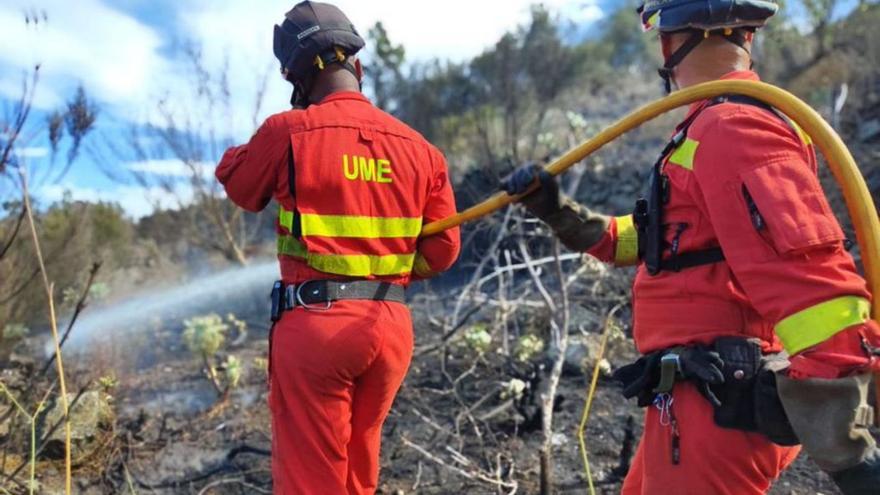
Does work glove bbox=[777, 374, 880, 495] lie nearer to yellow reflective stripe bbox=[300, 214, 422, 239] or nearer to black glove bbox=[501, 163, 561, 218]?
black glove bbox=[501, 163, 561, 218]

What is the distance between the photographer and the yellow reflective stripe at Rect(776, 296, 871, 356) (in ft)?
4.63

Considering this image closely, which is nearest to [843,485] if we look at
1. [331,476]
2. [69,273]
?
[331,476]

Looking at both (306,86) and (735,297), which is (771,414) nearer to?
(735,297)

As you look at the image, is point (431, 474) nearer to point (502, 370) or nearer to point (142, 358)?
point (502, 370)

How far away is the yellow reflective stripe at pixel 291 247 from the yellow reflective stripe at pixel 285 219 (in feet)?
0.16

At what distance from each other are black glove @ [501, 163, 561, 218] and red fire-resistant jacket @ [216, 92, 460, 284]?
673 millimetres

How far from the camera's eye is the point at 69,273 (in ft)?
38.2

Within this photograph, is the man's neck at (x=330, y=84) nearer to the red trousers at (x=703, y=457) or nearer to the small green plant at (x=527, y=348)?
the red trousers at (x=703, y=457)

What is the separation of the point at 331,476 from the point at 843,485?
158 cm

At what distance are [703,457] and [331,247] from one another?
1384mm

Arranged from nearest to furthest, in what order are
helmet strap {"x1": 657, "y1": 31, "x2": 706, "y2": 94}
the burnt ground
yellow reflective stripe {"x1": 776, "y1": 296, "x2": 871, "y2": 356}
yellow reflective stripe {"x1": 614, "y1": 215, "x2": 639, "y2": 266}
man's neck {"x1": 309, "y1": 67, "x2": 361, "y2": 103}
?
yellow reflective stripe {"x1": 776, "y1": 296, "x2": 871, "y2": 356} → helmet strap {"x1": 657, "y1": 31, "x2": 706, "y2": 94} → yellow reflective stripe {"x1": 614, "y1": 215, "x2": 639, "y2": 266} → man's neck {"x1": 309, "y1": 67, "x2": 361, "y2": 103} → the burnt ground

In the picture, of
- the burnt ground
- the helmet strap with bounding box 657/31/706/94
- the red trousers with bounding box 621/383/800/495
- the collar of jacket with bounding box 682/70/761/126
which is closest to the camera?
the red trousers with bounding box 621/383/800/495

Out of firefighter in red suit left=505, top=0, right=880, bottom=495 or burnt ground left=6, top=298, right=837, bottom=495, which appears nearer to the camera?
firefighter in red suit left=505, top=0, right=880, bottom=495

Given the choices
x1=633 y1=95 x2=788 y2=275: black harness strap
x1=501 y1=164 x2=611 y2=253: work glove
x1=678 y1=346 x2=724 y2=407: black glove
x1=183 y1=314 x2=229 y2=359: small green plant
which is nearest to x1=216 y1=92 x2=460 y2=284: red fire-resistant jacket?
x1=501 y1=164 x2=611 y2=253: work glove
